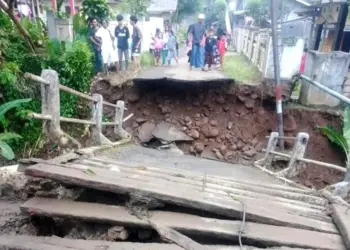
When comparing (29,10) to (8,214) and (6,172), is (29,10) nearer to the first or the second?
(6,172)

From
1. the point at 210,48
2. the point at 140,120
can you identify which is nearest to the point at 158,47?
the point at 210,48

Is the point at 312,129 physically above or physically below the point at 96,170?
below

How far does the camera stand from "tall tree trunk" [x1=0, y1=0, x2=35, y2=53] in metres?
6.04

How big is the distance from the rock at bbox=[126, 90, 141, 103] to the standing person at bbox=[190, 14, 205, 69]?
301cm

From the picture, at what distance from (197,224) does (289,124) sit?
24.9ft

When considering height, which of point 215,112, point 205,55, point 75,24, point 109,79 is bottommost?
point 215,112

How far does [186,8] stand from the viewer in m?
29.5

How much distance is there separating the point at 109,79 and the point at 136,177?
7195 mm

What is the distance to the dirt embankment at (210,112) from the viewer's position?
9180 mm

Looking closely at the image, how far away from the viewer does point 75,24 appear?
8.92 m

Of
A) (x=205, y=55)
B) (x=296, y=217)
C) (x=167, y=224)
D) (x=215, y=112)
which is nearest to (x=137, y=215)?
(x=167, y=224)

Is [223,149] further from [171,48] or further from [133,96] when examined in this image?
[171,48]

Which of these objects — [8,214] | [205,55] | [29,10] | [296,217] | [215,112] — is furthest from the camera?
[29,10]

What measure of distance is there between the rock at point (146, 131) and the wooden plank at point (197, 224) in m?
7.35
